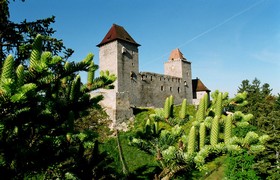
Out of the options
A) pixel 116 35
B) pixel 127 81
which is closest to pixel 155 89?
pixel 127 81

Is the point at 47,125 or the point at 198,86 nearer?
the point at 47,125

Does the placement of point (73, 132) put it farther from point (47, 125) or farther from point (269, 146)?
point (269, 146)

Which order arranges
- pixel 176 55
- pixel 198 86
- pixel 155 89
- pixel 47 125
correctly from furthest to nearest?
pixel 198 86 < pixel 176 55 < pixel 155 89 < pixel 47 125

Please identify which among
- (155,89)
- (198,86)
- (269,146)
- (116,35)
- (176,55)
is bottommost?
(269,146)

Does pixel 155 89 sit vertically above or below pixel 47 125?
above

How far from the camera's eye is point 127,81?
44.4m

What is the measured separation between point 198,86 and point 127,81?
73.8 feet

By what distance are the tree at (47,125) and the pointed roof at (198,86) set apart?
2289 inches

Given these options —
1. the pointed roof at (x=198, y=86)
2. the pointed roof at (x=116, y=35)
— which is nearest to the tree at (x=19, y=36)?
the pointed roof at (x=116, y=35)

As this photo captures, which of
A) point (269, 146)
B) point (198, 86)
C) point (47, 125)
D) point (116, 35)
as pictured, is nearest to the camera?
point (47, 125)

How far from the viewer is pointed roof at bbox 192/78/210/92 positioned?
60719 mm

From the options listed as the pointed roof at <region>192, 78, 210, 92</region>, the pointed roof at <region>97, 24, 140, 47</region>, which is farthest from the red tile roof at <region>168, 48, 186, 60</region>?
the pointed roof at <region>97, 24, 140, 47</region>

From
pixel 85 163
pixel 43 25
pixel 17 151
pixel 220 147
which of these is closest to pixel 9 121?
pixel 17 151

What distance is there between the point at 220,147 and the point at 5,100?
7.45 ft
